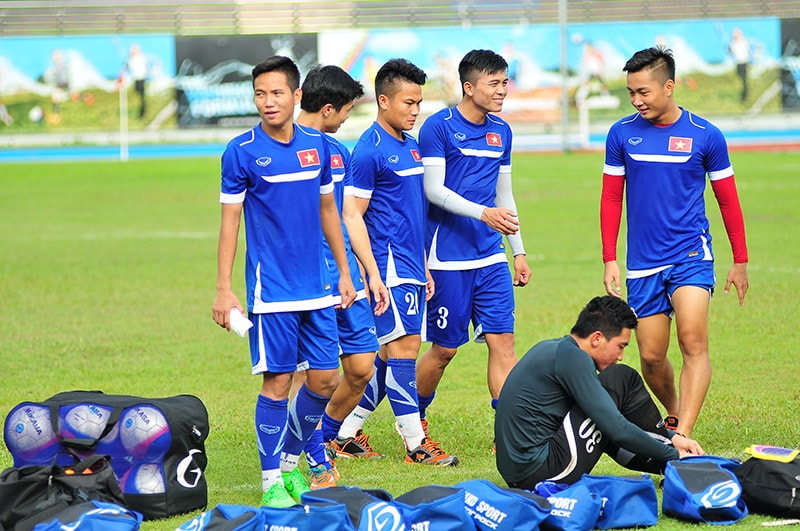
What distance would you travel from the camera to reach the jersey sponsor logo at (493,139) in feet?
25.0

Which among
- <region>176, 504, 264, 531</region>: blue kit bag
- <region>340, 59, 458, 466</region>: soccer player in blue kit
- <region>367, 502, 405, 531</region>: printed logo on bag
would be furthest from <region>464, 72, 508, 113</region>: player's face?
<region>176, 504, 264, 531</region>: blue kit bag

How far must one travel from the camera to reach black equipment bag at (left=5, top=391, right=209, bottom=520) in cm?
583

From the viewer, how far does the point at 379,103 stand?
734cm

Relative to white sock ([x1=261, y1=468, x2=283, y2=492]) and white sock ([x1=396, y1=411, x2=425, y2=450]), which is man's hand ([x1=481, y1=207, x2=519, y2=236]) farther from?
white sock ([x1=261, y1=468, x2=283, y2=492])

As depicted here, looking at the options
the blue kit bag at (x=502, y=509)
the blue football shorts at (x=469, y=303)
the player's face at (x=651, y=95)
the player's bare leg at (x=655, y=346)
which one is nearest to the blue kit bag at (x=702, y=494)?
the blue kit bag at (x=502, y=509)

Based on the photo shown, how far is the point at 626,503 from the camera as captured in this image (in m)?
5.46

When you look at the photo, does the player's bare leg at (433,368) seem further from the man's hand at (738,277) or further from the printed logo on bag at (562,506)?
the printed logo on bag at (562,506)

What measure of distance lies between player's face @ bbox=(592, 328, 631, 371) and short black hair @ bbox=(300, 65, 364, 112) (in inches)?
83.0

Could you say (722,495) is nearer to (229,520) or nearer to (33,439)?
(229,520)

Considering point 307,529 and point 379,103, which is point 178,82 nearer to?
point 379,103

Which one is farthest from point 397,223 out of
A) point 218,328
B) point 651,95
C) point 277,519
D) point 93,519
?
point 218,328

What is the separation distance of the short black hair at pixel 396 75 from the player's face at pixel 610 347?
221 centimetres

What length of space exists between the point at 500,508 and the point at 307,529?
2.84ft

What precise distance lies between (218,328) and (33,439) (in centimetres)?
622
